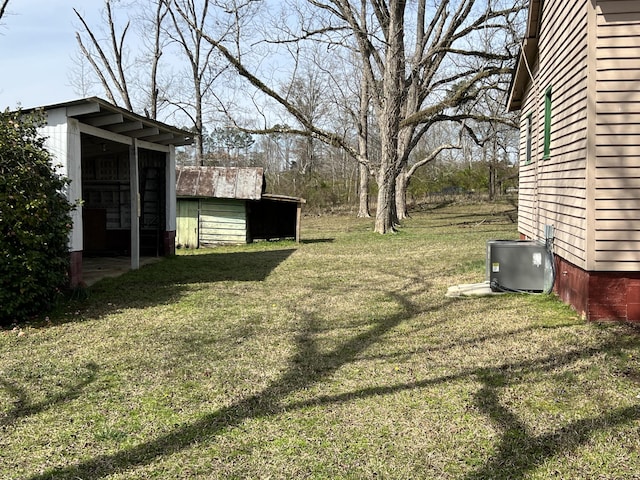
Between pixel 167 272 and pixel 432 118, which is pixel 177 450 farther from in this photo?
pixel 432 118

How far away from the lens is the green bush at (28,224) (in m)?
6.62

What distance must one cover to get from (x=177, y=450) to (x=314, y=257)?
10448 millimetres

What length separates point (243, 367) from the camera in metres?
5.26

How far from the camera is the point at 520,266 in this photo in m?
8.33

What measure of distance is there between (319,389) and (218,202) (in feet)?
44.9

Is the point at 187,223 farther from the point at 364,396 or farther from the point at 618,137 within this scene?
the point at 364,396

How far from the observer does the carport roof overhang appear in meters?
8.23

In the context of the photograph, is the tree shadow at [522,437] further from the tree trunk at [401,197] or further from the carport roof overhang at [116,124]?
the tree trunk at [401,197]

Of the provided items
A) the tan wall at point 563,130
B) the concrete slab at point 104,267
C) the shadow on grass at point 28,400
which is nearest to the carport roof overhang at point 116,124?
the concrete slab at point 104,267

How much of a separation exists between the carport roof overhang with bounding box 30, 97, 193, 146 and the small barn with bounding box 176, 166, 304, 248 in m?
3.83

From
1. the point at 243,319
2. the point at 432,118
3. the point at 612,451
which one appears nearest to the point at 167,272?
the point at 243,319

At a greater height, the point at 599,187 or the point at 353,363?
the point at 599,187

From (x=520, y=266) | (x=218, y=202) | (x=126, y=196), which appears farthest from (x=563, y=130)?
(x=218, y=202)

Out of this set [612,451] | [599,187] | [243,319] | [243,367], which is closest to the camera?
[612,451]
